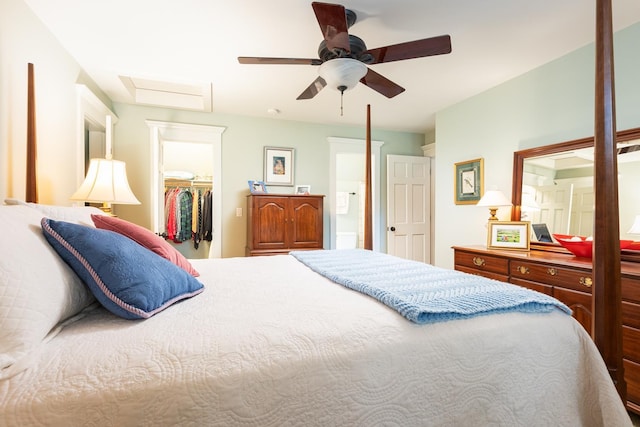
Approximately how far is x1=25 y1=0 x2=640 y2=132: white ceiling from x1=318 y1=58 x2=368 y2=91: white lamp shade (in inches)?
15.1

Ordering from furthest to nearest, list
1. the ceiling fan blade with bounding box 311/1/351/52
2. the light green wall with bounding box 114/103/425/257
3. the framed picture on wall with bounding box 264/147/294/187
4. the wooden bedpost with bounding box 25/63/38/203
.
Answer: the framed picture on wall with bounding box 264/147/294/187
the light green wall with bounding box 114/103/425/257
the wooden bedpost with bounding box 25/63/38/203
the ceiling fan blade with bounding box 311/1/351/52

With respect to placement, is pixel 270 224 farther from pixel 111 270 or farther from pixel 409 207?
pixel 111 270

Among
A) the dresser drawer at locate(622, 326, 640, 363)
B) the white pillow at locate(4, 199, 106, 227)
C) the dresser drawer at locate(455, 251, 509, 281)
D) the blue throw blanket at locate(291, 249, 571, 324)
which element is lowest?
the dresser drawer at locate(622, 326, 640, 363)

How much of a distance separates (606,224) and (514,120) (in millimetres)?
2195

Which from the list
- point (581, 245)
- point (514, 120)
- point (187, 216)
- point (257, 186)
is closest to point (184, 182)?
point (187, 216)

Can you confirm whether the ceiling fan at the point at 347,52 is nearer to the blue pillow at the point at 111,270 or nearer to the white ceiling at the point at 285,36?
the white ceiling at the point at 285,36

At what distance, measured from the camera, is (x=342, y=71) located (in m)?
1.81

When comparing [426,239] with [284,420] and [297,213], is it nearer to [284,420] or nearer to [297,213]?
[297,213]

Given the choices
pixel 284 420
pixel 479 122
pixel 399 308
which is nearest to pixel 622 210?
pixel 479 122

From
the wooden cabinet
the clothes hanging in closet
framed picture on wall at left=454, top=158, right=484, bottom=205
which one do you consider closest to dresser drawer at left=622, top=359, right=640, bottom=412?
framed picture on wall at left=454, top=158, right=484, bottom=205

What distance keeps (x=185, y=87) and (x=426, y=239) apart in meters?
3.88

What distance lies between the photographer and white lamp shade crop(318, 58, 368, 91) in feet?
5.83

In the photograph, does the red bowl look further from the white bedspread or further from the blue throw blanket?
the white bedspread

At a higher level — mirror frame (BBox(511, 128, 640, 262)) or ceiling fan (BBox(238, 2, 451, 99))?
ceiling fan (BBox(238, 2, 451, 99))
